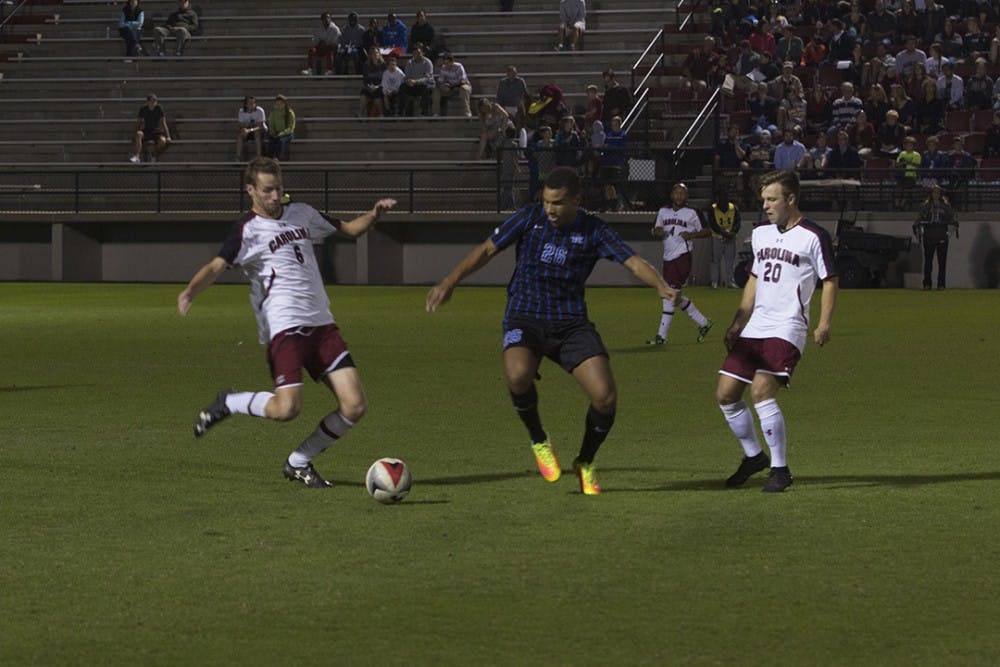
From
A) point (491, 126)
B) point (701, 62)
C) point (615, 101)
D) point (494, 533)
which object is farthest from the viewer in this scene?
point (701, 62)

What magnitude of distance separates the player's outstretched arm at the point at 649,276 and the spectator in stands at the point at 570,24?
33.5m

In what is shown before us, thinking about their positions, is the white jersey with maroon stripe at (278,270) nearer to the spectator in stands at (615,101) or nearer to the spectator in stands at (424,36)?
the spectator in stands at (615,101)

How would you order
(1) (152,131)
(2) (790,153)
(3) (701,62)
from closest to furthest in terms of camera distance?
(2) (790,153) → (3) (701,62) → (1) (152,131)

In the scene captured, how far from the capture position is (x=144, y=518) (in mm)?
8977

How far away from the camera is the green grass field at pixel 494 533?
6.35 m

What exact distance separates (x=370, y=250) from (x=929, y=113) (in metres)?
12.2

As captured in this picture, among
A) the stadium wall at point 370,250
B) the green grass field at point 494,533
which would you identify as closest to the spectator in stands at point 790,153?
the stadium wall at point 370,250

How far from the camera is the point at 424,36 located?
42594mm

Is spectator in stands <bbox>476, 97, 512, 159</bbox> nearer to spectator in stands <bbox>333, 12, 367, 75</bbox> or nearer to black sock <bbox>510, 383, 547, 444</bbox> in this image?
spectator in stands <bbox>333, 12, 367, 75</bbox>

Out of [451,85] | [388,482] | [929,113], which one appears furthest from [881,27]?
[388,482]

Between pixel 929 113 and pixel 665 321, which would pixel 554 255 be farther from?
pixel 929 113

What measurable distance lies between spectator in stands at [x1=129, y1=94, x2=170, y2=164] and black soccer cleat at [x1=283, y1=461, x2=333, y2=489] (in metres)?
32.6

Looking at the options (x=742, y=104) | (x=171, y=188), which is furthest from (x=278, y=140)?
(x=742, y=104)

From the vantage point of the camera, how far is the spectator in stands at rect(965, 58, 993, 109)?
120 ft
